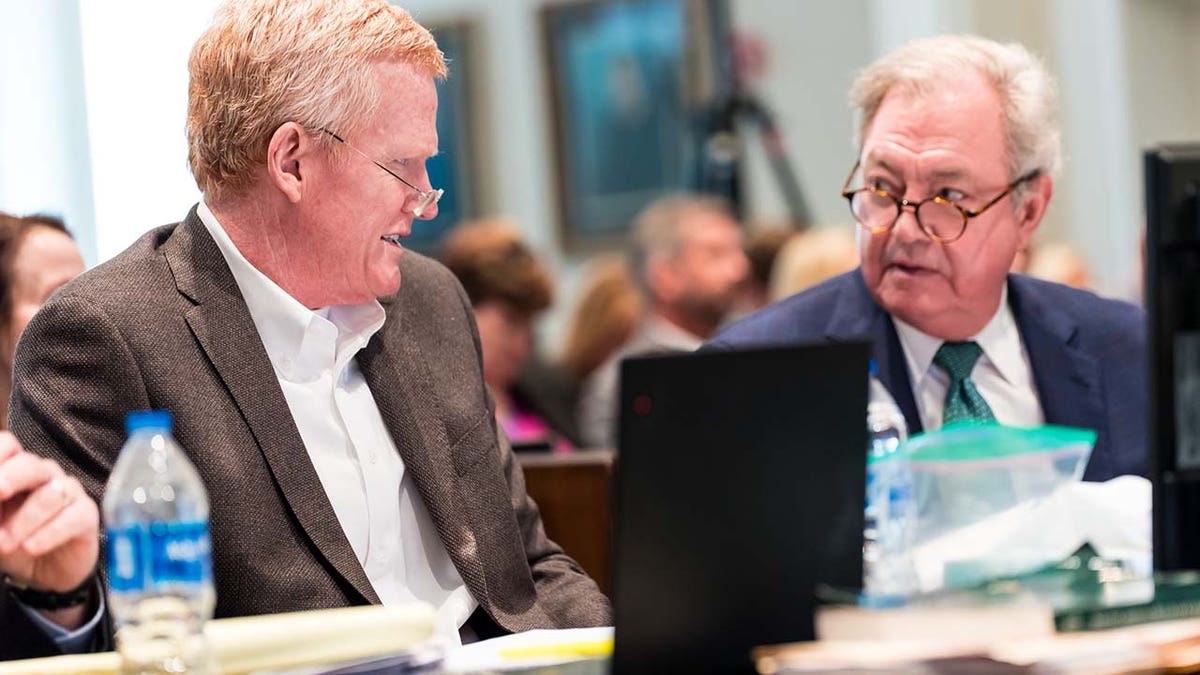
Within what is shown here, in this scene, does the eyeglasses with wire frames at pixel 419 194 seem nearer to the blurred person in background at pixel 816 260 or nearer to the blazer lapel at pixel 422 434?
the blazer lapel at pixel 422 434

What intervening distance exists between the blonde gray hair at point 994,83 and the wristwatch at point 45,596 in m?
1.43

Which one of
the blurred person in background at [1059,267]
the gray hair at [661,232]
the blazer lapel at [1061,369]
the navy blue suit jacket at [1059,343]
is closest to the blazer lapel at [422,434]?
the navy blue suit jacket at [1059,343]

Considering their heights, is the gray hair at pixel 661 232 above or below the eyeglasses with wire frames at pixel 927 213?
below

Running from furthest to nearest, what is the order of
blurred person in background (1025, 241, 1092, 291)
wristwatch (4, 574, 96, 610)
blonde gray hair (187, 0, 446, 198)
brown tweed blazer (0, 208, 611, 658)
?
blurred person in background (1025, 241, 1092, 291) < blonde gray hair (187, 0, 446, 198) < brown tweed blazer (0, 208, 611, 658) < wristwatch (4, 574, 96, 610)

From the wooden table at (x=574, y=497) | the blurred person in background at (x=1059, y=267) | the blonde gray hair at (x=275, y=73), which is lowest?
the wooden table at (x=574, y=497)

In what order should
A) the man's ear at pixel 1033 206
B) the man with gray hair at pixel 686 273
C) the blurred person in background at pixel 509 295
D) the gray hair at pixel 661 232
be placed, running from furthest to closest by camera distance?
the gray hair at pixel 661 232
the man with gray hair at pixel 686 273
the blurred person in background at pixel 509 295
the man's ear at pixel 1033 206

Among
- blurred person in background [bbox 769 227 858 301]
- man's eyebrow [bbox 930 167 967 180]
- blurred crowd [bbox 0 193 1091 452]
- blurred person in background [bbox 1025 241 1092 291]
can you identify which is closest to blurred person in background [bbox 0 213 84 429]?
blurred crowd [bbox 0 193 1091 452]

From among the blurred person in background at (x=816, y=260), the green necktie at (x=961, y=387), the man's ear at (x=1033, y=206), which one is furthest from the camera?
the blurred person in background at (x=816, y=260)

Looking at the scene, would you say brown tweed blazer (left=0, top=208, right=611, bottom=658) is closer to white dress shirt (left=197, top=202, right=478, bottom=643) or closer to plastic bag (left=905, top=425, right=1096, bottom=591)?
white dress shirt (left=197, top=202, right=478, bottom=643)

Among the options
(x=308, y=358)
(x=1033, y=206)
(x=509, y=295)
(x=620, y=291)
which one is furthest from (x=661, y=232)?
(x=308, y=358)

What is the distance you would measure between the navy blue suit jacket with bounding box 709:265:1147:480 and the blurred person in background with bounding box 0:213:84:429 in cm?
98

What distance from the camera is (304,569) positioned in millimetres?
1707

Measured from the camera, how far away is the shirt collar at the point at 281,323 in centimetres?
182

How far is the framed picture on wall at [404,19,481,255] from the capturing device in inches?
284
